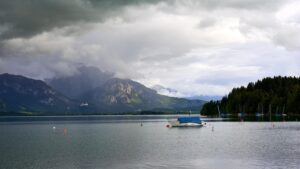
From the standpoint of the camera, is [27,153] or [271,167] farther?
[27,153]

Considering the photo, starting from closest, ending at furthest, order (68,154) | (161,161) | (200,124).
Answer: (161,161), (68,154), (200,124)

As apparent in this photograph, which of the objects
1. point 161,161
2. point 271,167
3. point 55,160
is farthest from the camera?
point 55,160

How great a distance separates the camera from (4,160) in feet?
245

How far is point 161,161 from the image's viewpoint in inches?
2643

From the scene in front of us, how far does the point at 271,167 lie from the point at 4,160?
45043 millimetres

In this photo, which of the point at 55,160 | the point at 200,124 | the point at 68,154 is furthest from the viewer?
the point at 200,124

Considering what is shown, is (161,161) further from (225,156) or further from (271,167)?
(271,167)

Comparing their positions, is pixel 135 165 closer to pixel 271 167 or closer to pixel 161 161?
pixel 161 161

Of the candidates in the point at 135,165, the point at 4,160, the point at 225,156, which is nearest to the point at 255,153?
the point at 225,156

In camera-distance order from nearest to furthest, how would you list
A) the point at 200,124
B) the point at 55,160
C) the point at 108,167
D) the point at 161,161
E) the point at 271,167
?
1. the point at 271,167
2. the point at 108,167
3. the point at 161,161
4. the point at 55,160
5. the point at 200,124

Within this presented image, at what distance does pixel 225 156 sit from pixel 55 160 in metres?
28.7

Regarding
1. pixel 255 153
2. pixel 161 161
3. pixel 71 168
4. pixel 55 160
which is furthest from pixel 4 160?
pixel 255 153

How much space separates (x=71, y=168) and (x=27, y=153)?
2729 cm

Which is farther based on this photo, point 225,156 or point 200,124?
point 200,124
